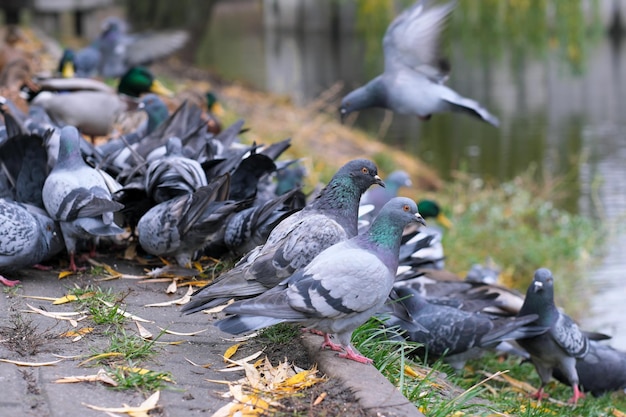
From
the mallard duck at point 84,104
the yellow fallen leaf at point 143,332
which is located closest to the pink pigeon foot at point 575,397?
the yellow fallen leaf at point 143,332

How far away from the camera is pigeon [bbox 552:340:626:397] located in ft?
17.8

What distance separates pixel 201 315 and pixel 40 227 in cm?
99

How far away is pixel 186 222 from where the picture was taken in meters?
4.55

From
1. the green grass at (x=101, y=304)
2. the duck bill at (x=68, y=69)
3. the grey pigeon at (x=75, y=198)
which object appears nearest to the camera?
the green grass at (x=101, y=304)

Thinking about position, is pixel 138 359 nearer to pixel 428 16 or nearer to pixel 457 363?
pixel 457 363

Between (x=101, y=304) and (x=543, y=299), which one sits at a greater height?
(x=101, y=304)

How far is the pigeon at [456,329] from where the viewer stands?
4.94 m

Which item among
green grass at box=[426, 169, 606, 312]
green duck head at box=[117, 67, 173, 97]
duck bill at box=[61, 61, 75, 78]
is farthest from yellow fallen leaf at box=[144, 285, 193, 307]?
duck bill at box=[61, 61, 75, 78]

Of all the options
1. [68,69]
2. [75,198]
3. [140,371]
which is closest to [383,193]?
[75,198]

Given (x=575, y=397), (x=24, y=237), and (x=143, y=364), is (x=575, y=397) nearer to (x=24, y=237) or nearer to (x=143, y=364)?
(x=143, y=364)

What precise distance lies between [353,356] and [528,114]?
1421 cm

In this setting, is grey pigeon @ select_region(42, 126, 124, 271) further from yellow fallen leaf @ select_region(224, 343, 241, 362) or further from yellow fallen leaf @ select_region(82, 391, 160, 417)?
yellow fallen leaf @ select_region(82, 391, 160, 417)

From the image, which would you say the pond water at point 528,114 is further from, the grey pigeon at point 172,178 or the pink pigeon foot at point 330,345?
the pink pigeon foot at point 330,345

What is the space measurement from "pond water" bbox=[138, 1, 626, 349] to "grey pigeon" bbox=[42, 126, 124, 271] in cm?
436
